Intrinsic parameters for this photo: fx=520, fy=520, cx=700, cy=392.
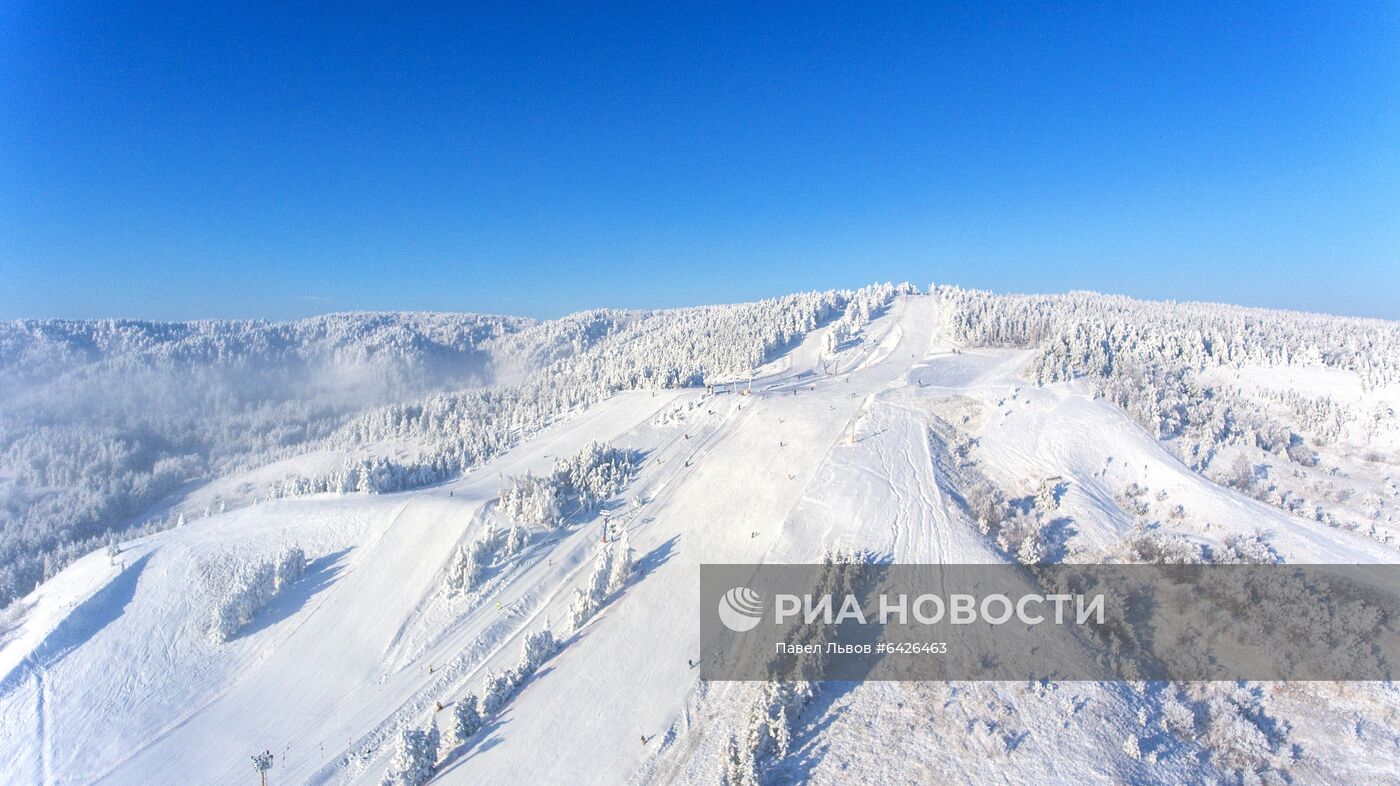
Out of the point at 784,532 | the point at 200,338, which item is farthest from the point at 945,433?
the point at 200,338

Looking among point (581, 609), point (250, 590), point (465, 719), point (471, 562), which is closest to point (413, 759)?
point (465, 719)

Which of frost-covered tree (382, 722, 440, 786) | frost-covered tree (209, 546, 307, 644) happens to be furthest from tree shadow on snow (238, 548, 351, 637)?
frost-covered tree (382, 722, 440, 786)

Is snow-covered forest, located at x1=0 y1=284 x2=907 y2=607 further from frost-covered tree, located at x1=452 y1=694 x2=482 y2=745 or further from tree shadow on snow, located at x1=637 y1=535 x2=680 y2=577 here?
frost-covered tree, located at x1=452 y1=694 x2=482 y2=745

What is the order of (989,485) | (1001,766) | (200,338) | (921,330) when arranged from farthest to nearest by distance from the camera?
(200,338) < (921,330) < (989,485) < (1001,766)

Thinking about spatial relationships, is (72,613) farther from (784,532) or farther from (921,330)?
(921,330)

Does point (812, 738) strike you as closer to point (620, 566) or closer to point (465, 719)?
point (465, 719)

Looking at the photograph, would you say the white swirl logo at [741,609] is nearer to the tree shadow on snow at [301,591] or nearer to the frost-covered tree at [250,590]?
the tree shadow on snow at [301,591]
